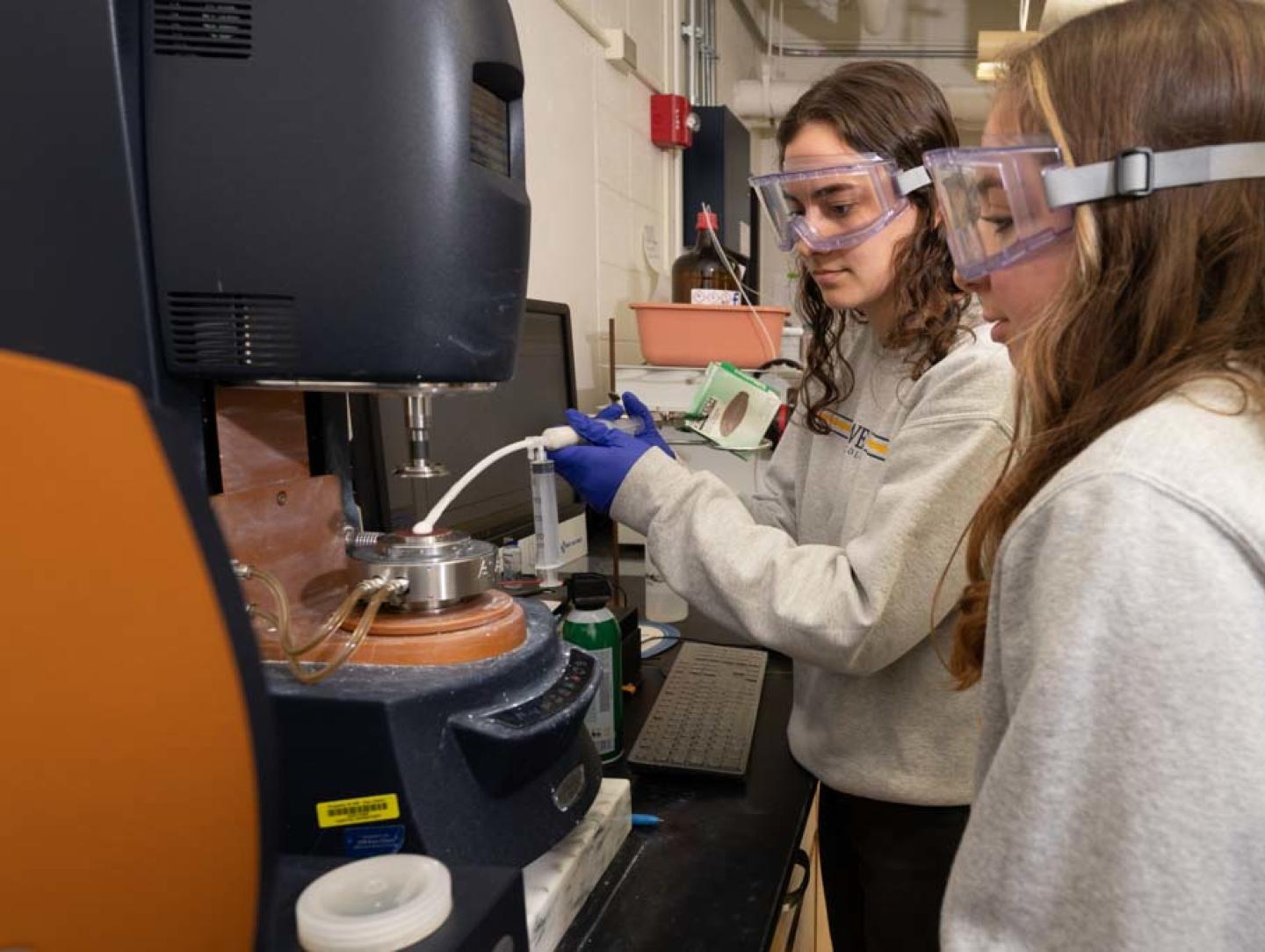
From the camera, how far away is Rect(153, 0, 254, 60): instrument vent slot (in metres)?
0.65

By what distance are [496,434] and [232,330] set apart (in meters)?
0.95

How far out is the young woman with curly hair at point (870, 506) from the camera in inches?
41.6

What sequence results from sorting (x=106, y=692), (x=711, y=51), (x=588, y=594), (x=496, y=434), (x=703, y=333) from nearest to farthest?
(x=106, y=692) < (x=588, y=594) < (x=496, y=434) < (x=703, y=333) < (x=711, y=51)

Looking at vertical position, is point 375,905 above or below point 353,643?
below

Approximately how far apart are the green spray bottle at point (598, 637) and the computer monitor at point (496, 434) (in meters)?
0.31

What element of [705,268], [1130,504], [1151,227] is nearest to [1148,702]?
[1130,504]


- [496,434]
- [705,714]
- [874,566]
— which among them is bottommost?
[705,714]

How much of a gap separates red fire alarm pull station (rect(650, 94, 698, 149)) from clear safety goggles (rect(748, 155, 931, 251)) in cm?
175

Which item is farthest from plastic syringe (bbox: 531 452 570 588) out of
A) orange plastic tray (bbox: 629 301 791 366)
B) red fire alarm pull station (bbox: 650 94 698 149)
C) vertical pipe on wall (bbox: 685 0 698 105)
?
vertical pipe on wall (bbox: 685 0 698 105)

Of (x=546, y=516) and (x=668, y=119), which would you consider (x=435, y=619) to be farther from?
(x=668, y=119)

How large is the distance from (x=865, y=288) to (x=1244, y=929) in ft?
3.08

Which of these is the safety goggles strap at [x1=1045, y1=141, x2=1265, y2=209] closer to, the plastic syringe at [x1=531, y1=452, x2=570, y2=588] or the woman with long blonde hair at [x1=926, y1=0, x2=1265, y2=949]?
the woman with long blonde hair at [x1=926, y1=0, x2=1265, y2=949]

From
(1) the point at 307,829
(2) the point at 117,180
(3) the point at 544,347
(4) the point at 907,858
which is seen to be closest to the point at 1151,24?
(2) the point at 117,180

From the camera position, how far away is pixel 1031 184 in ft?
2.25
